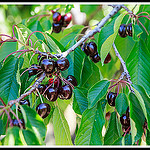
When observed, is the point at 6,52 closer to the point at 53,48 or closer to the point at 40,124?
the point at 53,48

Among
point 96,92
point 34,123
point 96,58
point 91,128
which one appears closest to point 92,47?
point 96,58

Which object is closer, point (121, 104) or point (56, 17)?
point (121, 104)

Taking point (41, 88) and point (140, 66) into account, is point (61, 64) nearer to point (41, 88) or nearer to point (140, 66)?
point (41, 88)

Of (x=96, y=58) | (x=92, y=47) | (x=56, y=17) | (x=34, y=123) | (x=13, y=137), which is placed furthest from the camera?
(x=56, y=17)

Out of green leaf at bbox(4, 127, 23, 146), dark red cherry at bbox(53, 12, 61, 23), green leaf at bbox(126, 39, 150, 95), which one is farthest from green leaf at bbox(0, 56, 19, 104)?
dark red cherry at bbox(53, 12, 61, 23)

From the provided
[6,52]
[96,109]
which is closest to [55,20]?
[6,52]

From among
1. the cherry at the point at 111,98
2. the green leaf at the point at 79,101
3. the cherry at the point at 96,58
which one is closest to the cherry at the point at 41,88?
the green leaf at the point at 79,101

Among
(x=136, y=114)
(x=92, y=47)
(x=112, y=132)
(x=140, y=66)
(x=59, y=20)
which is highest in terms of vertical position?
(x=59, y=20)
